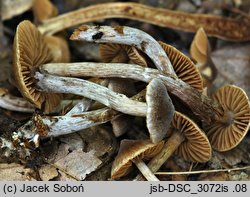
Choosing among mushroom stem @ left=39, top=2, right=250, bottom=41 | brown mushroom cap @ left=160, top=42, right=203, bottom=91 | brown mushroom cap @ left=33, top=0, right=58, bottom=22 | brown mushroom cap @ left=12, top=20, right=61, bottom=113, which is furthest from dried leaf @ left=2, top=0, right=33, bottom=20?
brown mushroom cap @ left=160, top=42, right=203, bottom=91

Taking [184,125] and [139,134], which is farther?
[139,134]

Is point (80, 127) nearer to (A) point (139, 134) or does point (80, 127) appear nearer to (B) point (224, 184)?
(A) point (139, 134)

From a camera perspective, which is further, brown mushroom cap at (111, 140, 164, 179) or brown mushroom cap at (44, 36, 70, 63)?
brown mushroom cap at (44, 36, 70, 63)

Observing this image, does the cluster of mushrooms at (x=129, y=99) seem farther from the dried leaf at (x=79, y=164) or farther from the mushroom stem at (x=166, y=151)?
the dried leaf at (x=79, y=164)

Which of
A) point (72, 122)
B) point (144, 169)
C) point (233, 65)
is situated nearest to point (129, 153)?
point (144, 169)

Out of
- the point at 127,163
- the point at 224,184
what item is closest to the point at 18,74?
the point at 127,163

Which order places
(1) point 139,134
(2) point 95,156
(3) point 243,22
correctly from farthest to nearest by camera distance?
(3) point 243,22 → (1) point 139,134 → (2) point 95,156

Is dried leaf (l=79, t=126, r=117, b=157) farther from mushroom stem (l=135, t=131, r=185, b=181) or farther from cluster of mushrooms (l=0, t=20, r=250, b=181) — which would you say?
mushroom stem (l=135, t=131, r=185, b=181)

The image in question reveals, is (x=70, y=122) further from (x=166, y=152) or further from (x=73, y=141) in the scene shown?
(x=166, y=152)
